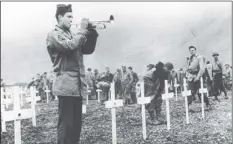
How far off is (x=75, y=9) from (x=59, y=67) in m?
0.99

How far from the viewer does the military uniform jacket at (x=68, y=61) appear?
7.90 feet

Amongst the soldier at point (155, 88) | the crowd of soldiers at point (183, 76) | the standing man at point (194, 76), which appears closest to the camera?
the crowd of soldiers at point (183, 76)

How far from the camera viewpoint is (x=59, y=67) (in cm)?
250

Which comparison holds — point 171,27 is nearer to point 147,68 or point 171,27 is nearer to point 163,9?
point 163,9

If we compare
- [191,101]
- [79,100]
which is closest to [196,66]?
[191,101]

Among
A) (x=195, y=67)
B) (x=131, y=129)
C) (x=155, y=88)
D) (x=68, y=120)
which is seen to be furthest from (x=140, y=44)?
(x=195, y=67)

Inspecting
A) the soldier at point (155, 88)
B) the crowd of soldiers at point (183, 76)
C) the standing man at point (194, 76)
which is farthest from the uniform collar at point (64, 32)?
the standing man at point (194, 76)

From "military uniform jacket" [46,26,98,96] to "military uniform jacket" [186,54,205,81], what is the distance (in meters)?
2.48

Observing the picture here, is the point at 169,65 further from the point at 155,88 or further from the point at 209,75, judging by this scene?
the point at 209,75

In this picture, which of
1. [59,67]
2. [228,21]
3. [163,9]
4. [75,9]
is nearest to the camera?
[59,67]

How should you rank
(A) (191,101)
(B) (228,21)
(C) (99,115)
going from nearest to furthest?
1. (B) (228,21)
2. (C) (99,115)
3. (A) (191,101)

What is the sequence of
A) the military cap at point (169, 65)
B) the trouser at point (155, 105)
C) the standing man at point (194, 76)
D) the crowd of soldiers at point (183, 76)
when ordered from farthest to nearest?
the standing man at point (194, 76), the trouser at point (155, 105), the crowd of soldiers at point (183, 76), the military cap at point (169, 65)

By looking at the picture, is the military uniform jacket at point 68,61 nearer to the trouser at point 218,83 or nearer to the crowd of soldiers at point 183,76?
the crowd of soldiers at point 183,76

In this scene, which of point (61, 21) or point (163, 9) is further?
point (163, 9)
